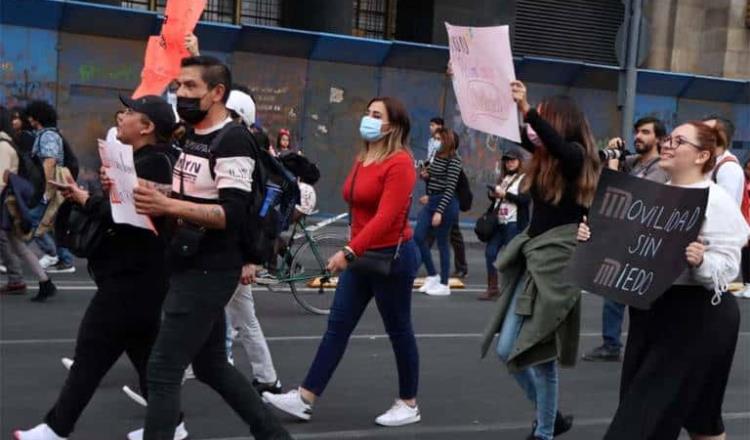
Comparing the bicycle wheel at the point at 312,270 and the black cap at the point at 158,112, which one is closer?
the black cap at the point at 158,112

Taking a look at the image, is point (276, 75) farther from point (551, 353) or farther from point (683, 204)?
point (683, 204)

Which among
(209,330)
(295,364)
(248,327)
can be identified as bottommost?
(295,364)

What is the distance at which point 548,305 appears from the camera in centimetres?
541

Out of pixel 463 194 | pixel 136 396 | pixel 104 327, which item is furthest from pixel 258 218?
pixel 463 194

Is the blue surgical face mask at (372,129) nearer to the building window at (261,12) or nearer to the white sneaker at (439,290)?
the white sneaker at (439,290)

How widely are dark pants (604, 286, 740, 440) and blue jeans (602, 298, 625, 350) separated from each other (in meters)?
3.66

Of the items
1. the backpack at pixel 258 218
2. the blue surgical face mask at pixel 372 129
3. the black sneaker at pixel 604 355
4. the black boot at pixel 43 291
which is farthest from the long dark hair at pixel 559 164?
the black boot at pixel 43 291

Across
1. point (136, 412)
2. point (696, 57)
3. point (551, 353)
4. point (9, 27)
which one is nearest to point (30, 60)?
point (9, 27)

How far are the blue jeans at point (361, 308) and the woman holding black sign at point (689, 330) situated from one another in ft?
5.51

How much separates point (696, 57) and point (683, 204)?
69.9 ft

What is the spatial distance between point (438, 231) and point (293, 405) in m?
5.79

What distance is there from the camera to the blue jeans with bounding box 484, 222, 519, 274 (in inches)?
446

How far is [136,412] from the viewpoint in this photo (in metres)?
6.11

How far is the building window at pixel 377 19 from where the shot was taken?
21297mm
